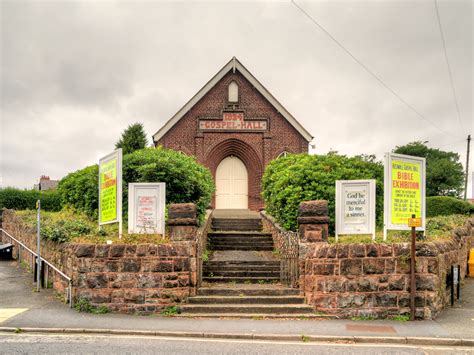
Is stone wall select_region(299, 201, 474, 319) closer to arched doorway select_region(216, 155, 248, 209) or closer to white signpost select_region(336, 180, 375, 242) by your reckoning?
white signpost select_region(336, 180, 375, 242)

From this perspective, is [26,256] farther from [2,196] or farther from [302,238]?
[302,238]

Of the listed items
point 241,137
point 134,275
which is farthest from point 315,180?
point 241,137

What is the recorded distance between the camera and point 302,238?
11219 mm

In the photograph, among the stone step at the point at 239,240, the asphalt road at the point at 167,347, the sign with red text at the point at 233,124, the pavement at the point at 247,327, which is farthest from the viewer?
the sign with red text at the point at 233,124

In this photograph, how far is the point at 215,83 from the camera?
26281 millimetres

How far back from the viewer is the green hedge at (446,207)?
23.8 meters

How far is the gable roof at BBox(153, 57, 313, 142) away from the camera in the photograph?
25.9m

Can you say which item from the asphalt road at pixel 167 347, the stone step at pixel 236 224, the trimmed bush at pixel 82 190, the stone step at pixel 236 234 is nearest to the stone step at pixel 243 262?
the stone step at pixel 236 234

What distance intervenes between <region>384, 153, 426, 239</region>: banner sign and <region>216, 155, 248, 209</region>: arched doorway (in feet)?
50.8

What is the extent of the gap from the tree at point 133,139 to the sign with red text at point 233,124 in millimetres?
10655

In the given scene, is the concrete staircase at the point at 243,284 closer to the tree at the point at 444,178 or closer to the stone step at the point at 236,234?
the stone step at the point at 236,234

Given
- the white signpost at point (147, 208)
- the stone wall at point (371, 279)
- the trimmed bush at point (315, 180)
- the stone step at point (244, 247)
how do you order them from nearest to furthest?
the stone wall at point (371, 279)
the white signpost at point (147, 208)
the trimmed bush at point (315, 180)
the stone step at point (244, 247)

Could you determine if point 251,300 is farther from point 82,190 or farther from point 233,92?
point 233,92

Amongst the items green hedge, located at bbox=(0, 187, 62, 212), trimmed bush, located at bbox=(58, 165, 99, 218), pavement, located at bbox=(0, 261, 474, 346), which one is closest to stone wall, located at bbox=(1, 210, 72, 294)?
pavement, located at bbox=(0, 261, 474, 346)
